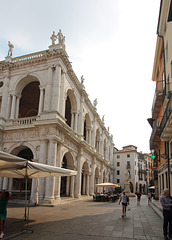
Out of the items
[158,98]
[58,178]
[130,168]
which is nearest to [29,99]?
[58,178]

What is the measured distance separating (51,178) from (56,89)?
7.80 m

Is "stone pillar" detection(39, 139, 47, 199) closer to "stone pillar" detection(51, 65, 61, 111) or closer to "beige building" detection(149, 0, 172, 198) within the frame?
"stone pillar" detection(51, 65, 61, 111)

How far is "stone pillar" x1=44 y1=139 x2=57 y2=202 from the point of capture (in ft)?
52.9

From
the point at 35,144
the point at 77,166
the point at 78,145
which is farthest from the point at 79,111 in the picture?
the point at 35,144

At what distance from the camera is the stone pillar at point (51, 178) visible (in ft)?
52.9

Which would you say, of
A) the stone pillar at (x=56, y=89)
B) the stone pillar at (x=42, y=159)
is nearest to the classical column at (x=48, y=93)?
the stone pillar at (x=56, y=89)

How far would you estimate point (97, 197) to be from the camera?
22.6 m

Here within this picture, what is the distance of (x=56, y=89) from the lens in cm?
1895

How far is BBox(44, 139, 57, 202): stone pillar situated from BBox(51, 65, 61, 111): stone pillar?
3158mm

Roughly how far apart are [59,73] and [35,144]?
6795 mm

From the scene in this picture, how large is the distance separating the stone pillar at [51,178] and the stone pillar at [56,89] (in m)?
3.16

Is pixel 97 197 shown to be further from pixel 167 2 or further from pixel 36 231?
pixel 167 2

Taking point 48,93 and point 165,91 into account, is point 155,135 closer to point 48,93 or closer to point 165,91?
point 165,91

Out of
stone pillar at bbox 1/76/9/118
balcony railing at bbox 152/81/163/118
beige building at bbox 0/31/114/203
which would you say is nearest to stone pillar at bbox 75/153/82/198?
beige building at bbox 0/31/114/203
